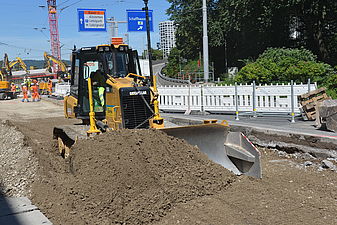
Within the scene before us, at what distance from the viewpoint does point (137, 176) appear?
5.59m

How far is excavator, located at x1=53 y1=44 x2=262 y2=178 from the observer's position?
22.5ft

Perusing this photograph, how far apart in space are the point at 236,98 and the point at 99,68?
7.68 meters

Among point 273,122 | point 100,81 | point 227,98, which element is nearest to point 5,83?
point 227,98

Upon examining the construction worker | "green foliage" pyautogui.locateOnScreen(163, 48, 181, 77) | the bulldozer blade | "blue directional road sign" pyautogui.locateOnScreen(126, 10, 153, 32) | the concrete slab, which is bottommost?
the concrete slab

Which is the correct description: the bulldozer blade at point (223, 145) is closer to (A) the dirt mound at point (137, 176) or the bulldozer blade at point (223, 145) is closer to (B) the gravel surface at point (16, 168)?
(A) the dirt mound at point (137, 176)

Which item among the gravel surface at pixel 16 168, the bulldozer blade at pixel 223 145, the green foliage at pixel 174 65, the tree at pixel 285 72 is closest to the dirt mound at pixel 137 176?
the bulldozer blade at pixel 223 145

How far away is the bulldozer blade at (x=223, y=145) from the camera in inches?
A: 261

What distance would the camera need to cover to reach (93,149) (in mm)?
6156

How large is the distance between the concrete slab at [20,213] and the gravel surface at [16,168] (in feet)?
1.17

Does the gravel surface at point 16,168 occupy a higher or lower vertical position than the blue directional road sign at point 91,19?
lower

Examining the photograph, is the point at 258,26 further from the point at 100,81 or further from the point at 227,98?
the point at 100,81

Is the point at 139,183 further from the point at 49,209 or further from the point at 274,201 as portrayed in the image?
the point at 274,201

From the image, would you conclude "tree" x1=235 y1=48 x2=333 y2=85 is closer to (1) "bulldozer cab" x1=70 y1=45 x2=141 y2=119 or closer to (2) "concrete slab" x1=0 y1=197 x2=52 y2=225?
(1) "bulldozer cab" x1=70 y1=45 x2=141 y2=119

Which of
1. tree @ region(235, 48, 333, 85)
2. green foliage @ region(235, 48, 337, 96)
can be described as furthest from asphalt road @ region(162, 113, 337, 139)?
tree @ region(235, 48, 333, 85)
